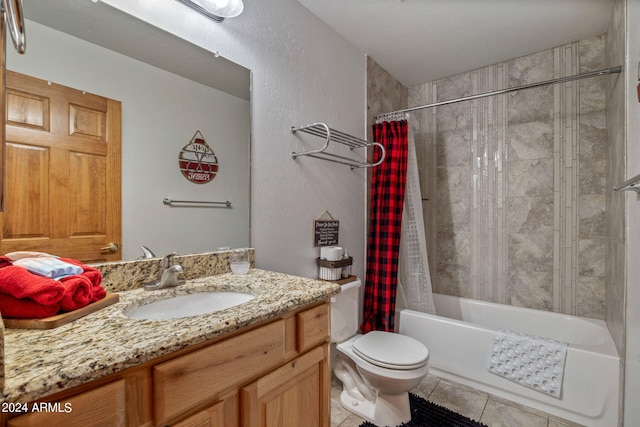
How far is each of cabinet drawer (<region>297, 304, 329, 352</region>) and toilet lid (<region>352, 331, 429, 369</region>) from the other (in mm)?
581

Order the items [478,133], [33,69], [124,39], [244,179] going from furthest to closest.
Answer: [478,133], [244,179], [124,39], [33,69]

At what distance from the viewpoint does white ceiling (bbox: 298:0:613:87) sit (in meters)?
1.86

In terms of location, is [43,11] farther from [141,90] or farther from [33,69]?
[141,90]

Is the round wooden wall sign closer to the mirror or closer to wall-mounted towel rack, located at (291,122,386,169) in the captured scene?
the mirror

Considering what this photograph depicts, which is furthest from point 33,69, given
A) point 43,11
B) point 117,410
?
point 117,410

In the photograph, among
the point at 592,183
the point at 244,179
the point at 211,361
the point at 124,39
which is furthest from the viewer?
the point at 592,183

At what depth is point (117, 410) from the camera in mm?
612

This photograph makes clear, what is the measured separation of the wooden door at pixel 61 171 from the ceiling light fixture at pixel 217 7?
0.58 metres

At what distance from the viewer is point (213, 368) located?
30.6 inches

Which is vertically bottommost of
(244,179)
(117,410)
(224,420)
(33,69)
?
(224,420)

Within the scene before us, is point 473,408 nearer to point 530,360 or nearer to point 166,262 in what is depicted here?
point 530,360

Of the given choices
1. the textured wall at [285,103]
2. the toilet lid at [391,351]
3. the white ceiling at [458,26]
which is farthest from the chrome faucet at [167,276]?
the white ceiling at [458,26]

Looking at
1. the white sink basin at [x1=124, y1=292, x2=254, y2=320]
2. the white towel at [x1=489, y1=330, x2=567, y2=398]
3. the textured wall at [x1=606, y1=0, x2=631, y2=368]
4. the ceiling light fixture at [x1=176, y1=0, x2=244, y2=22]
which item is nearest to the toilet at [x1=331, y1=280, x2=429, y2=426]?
the white towel at [x1=489, y1=330, x2=567, y2=398]

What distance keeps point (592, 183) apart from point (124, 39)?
2.97 meters
